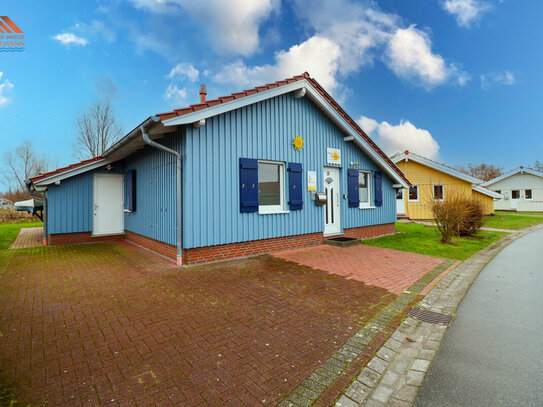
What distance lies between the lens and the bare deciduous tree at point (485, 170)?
159 ft

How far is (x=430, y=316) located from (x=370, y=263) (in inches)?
114

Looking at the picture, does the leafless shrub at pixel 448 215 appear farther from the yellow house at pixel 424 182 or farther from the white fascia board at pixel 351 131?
the yellow house at pixel 424 182

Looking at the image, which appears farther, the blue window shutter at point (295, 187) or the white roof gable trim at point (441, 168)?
the white roof gable trim at point (441, 168)

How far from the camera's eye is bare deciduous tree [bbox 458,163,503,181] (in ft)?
159

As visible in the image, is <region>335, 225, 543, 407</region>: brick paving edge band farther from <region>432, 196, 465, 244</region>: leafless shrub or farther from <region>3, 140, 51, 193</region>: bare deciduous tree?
<region>3, 140, 51, 193</region>: bare deciduous tree

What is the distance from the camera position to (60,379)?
7.50 ft

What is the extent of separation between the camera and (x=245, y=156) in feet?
23.9

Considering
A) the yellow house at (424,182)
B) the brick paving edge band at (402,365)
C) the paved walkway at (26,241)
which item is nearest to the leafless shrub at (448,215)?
the brick paving edge band at (402,365)

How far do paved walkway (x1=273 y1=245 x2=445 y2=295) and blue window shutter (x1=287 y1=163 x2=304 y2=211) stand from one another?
1.42m

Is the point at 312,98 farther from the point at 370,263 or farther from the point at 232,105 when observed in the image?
the point at 370,263

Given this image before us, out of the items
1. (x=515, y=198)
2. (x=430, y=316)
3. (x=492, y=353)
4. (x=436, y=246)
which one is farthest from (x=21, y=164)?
(x=515, y=198)

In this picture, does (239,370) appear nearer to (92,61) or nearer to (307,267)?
(307,267)

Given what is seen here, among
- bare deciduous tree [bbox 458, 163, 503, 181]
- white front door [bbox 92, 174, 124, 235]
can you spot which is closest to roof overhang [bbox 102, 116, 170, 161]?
white front door [bbox 92, 174, 124, 235]

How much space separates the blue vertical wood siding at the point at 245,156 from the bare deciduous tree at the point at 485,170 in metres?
52.4
